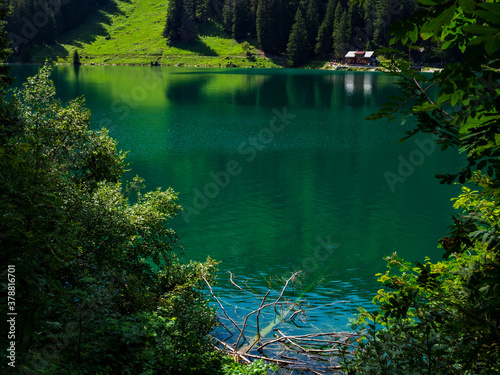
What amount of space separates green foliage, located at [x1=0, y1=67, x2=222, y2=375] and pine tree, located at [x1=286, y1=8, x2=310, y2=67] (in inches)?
6282

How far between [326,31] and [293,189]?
14495 centimetres

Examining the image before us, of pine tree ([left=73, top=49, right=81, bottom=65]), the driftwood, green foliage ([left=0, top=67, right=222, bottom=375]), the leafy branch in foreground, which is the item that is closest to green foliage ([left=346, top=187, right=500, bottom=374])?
the leafy branch in foreground

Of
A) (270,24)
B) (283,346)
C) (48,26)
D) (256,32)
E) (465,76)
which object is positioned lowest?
(283,346)

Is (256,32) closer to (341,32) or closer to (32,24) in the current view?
(341,32)

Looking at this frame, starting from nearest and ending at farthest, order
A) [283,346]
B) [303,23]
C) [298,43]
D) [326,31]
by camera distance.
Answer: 1. [283,346]
2. [326,31]
3. [298,43]
4. [303,23]

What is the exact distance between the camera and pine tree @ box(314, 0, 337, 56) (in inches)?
6521

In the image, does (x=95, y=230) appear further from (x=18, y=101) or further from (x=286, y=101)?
(x=286, y=101)

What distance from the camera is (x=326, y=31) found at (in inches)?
6521

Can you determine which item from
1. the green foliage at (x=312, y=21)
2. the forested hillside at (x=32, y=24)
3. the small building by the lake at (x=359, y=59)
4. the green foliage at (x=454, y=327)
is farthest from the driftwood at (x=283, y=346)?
the forested hillside at (x=32, y=24)

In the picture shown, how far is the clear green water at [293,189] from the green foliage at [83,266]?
20.5ft

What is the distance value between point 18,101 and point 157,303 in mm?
9460

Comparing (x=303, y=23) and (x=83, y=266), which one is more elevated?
(x=303, y=23)

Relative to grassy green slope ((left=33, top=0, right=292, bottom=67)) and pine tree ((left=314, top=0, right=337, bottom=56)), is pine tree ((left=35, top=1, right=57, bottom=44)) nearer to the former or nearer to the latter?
grassy green slope ((left=33, top=0, right=292, bottom=67))

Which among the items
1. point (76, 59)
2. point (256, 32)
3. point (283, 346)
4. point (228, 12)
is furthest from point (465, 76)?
point (228, 12)
